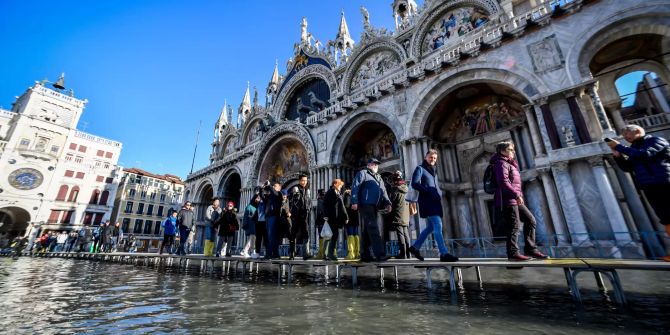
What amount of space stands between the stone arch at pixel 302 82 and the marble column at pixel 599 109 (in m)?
13.9

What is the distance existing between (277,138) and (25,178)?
3305 cm

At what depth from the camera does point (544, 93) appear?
8930mm

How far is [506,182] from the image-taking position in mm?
4145

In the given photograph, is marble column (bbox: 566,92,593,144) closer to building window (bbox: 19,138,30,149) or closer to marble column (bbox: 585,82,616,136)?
marble column (bbox: 585,82,616,136)

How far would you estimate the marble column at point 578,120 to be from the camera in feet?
26.9

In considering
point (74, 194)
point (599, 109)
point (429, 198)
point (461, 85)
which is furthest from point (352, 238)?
point (74, 194)

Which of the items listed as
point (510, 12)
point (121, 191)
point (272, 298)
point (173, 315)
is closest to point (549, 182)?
point (510, 12)

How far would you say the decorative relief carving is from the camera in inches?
355

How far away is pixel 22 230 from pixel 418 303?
149 feet

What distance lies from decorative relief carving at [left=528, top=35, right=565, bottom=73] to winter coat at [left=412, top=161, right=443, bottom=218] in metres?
7.78

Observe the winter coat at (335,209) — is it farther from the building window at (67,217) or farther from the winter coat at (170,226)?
the building window at (67,217)

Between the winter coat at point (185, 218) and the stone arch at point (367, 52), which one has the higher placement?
the stone arch at point (367, 52)

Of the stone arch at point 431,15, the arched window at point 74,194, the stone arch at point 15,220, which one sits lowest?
the stone arch at point 15,220

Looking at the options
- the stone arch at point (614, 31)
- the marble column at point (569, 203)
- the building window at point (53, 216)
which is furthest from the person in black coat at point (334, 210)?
the building window at point (53, 216)
